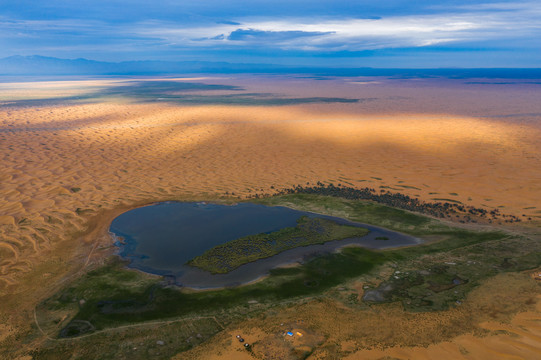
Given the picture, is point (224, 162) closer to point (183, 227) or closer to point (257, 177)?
point (257, 177)

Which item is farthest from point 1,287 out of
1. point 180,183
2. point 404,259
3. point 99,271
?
point 404,259

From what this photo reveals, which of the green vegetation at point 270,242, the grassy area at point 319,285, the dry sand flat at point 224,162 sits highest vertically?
the dry sand flat at point 224,162

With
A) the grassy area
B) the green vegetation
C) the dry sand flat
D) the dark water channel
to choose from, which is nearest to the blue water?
the dark water channel

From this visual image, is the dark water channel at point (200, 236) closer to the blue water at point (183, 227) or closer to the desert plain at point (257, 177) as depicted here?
the blue water at point (183, 227)

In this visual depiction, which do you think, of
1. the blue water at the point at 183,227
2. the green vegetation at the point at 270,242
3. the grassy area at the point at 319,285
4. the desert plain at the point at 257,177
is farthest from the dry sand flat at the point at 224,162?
the green vegetation at the point at 270,242

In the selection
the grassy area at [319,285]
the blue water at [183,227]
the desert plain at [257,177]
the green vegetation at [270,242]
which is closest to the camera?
the desert plain at [257,177]

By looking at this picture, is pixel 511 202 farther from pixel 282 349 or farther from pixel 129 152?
pixel 129 152
